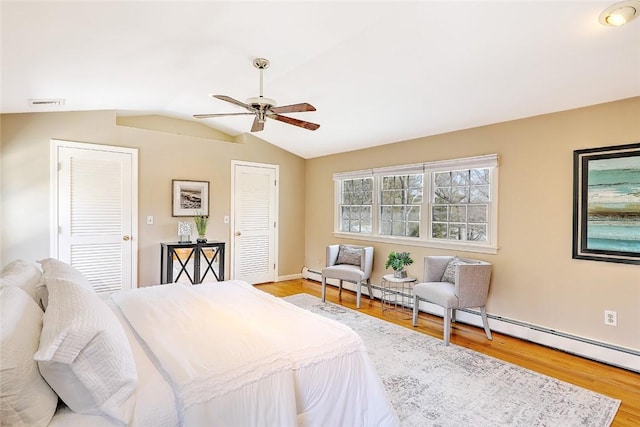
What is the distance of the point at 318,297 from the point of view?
5.12 metres

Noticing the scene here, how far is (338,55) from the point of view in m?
3.07

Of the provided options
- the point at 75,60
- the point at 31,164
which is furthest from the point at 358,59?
the point at 31,164

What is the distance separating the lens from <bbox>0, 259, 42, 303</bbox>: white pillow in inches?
70.1

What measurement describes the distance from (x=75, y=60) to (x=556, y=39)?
3.60 metres

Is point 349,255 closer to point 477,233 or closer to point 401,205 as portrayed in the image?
point 401,205

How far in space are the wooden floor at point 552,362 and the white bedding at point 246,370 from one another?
5.93 ft

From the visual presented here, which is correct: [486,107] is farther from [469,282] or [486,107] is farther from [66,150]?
[66,150]

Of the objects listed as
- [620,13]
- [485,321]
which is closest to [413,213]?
[485,321]

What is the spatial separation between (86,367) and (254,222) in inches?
183

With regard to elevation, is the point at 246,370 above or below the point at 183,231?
below

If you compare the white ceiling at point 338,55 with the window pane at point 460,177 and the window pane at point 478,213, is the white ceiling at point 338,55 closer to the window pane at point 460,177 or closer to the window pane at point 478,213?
the window pane at point 460,177

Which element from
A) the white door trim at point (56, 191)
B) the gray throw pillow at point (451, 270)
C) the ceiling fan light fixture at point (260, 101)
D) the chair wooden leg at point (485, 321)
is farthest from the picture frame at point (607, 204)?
the white door trim at point (56, 191)

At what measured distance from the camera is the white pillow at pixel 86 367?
1.20 metres

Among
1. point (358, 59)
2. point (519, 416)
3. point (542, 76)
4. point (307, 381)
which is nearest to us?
point (307, 381)
